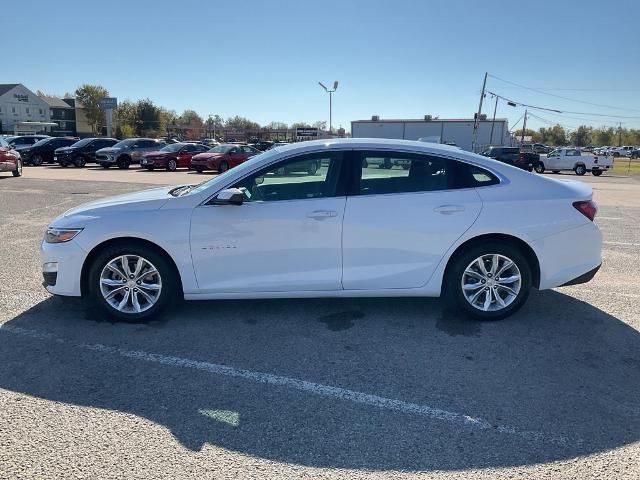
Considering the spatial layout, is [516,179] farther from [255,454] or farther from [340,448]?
[255,454]

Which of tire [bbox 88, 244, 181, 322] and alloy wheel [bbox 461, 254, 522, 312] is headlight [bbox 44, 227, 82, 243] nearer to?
tire [bbox 88, 244, 181, 322]

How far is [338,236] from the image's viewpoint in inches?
165

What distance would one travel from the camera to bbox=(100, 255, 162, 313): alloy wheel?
14.0 ft

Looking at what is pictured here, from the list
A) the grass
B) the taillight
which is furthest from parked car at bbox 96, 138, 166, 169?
the grass

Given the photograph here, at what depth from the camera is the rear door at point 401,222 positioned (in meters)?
4.22

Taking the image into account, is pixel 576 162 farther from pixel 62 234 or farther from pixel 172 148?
pixel 62 234

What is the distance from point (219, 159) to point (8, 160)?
9.50 m

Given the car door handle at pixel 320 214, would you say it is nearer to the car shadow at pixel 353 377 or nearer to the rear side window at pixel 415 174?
the rear side window at pixel 415 174

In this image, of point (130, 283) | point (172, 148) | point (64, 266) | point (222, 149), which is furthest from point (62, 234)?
point (172, 148)

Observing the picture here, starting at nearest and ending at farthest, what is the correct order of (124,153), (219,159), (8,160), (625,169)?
(8,160) → (219,159) → (124,153) → (625,169)

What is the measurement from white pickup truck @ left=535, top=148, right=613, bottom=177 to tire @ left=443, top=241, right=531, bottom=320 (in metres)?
31.8

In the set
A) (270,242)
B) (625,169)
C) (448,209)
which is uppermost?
(625,169)

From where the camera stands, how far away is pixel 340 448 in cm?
265

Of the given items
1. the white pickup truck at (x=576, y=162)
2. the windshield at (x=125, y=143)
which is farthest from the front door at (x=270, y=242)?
the white pickup truck at (x=576, y=162)
